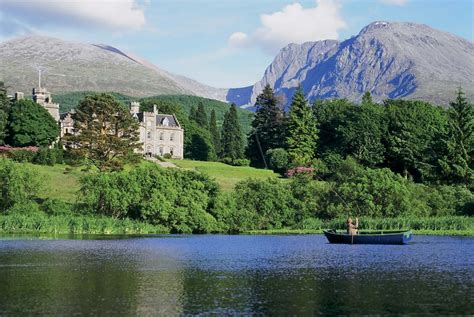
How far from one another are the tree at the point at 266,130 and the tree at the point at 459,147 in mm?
30618

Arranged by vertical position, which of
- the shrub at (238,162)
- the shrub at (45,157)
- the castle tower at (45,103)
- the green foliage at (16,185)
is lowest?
the green foliage at (16,185)

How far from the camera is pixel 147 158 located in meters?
120

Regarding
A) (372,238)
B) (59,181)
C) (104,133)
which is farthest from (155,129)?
(372,238)

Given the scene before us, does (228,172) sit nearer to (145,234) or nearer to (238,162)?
(238,162)

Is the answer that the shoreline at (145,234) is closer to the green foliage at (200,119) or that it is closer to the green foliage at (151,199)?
the green foliage at (151,199)

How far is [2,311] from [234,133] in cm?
13095

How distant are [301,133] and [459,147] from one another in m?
26.5

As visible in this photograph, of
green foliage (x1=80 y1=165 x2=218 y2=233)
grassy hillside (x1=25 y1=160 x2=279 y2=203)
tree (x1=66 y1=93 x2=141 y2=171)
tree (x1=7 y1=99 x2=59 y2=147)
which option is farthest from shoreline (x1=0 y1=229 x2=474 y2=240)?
tree (x1=7 y1=99 x2=59 y2=147)

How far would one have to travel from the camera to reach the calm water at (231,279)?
84.5 feet

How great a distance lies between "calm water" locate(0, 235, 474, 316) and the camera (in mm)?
25750

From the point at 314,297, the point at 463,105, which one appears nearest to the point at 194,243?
the point at 314,297

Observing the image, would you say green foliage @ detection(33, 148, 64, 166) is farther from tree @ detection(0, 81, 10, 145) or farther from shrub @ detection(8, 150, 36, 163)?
tree @ detection(0, 81, 10, 145)

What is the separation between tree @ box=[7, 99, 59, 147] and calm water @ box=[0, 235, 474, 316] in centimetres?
5507

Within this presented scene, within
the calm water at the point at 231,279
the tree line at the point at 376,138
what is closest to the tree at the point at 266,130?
the tree line at the point at 376,138
